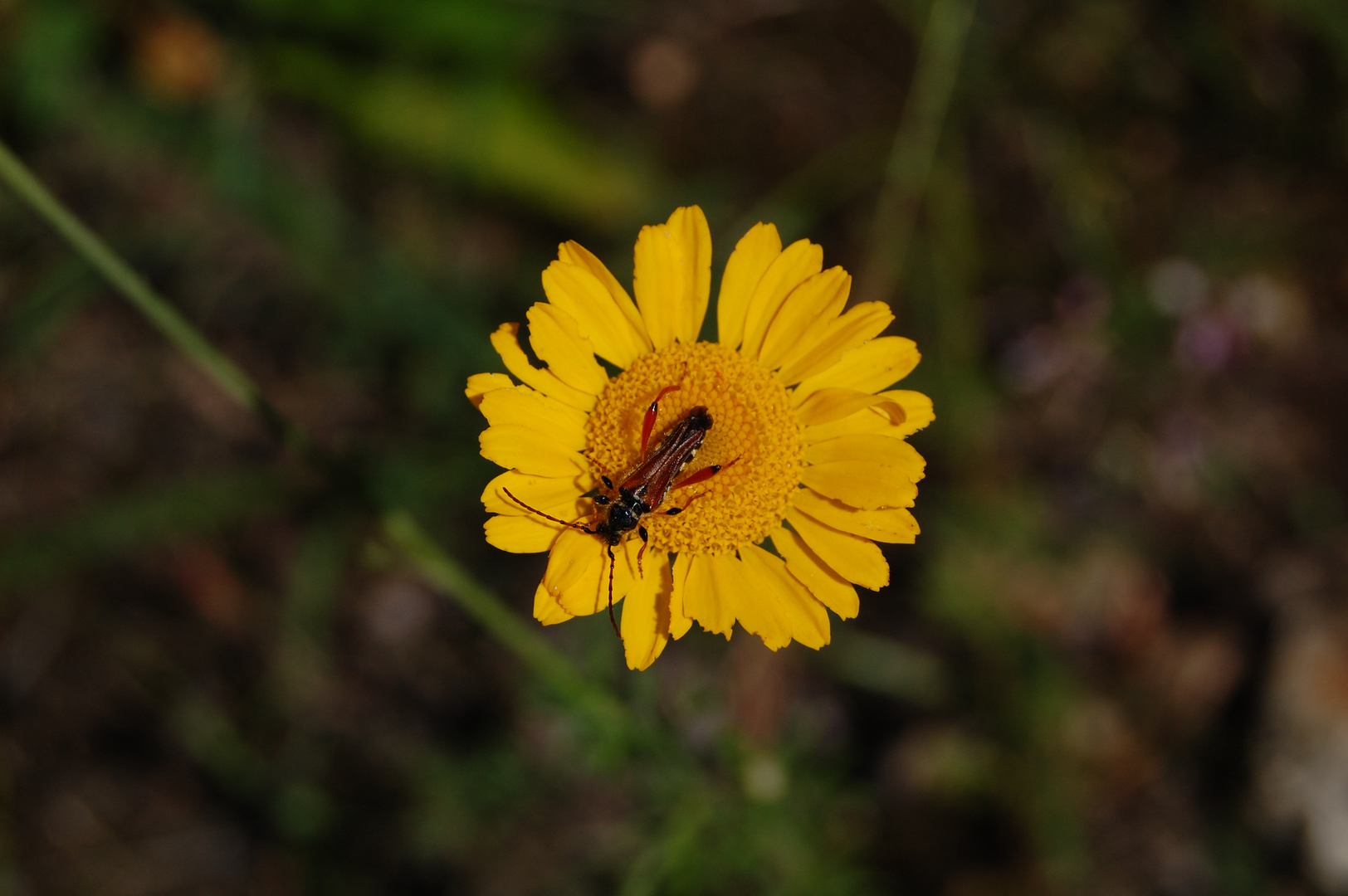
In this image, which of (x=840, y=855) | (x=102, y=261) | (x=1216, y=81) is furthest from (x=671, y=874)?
(x=1216, y=81)

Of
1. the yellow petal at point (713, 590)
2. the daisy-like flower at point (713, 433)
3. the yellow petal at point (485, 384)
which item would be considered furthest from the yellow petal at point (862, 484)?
the yellow petal at point (485, 384)

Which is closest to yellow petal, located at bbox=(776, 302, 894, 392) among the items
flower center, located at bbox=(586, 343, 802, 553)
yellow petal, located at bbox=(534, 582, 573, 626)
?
flower center, located at bbox=(586, 343, 802, 553)

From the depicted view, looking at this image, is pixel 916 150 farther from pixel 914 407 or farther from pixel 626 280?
pixel 914 407

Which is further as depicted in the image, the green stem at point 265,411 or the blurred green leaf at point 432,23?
the blurred green leaf at point 432,23

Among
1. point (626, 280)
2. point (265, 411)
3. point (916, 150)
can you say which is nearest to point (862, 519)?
point (265, 411)

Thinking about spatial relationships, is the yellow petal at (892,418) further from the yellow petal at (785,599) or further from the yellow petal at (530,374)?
the yellow petal at (530,374)

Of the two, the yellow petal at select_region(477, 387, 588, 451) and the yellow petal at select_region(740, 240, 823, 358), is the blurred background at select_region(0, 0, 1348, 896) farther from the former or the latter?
the yellow petal at select_region(740, 240, 823, 358)

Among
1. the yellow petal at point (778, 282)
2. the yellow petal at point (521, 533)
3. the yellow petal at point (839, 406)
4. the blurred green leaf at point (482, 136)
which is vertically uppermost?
the blurred green leaf at point (482, 136)
